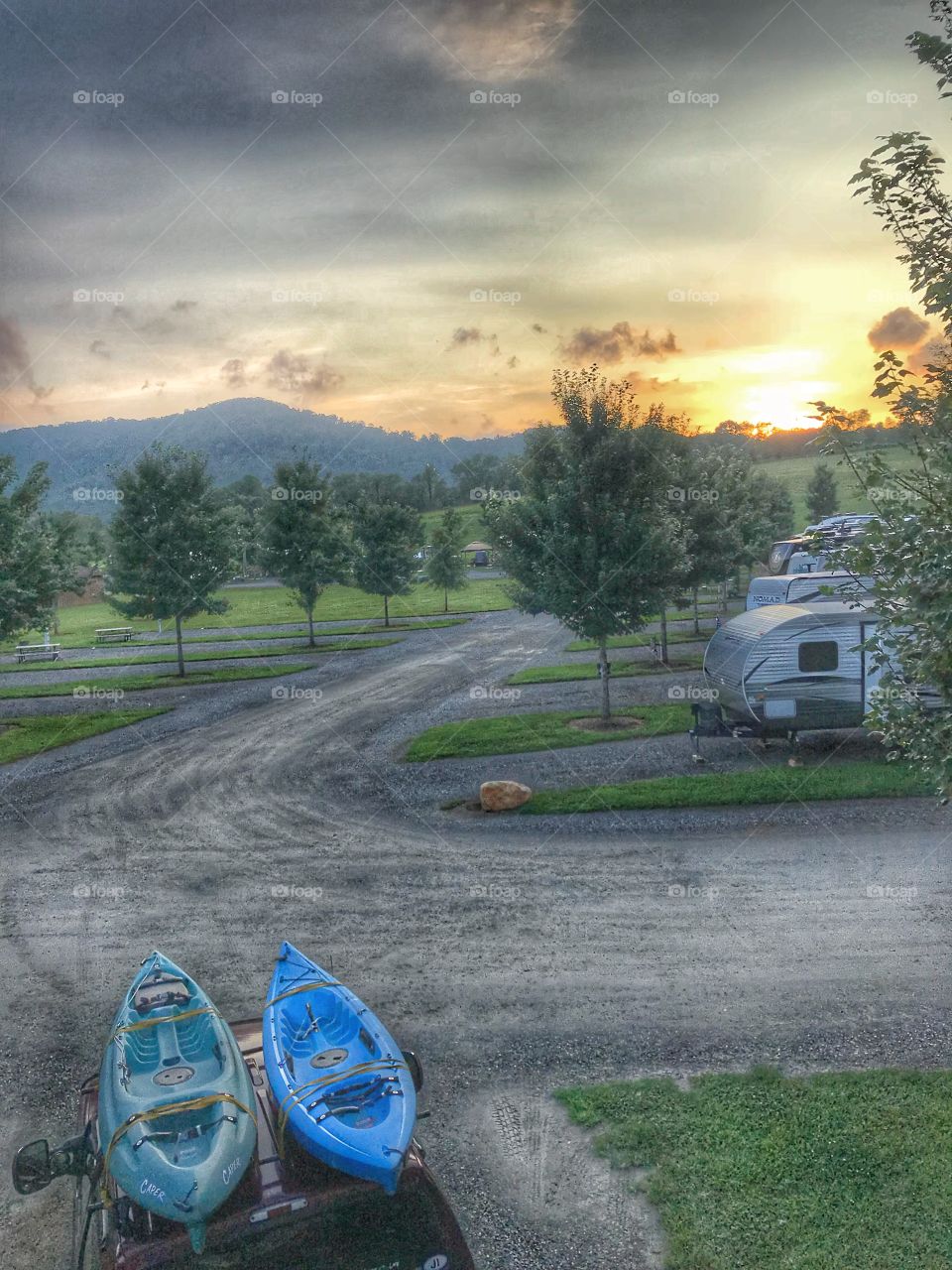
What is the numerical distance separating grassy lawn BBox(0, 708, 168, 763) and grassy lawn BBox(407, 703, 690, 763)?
1018cm

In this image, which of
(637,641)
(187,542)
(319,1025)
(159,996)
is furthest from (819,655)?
(187,542)

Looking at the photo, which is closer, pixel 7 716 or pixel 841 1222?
pixel 841 1222

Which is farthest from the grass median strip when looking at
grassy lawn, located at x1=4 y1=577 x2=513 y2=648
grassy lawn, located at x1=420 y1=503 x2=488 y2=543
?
grassy lawn, located at x1=420 y1=503 x2=488 y2=543

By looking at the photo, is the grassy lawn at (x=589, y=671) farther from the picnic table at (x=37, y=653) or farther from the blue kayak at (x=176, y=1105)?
the picnic table at (x=37, y=653)

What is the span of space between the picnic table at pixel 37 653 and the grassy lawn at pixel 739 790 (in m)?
35.2

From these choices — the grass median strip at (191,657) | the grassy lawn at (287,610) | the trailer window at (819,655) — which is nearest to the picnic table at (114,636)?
the grassy lawn at (287,610)

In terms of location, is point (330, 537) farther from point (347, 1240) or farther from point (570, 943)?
point (347, 1240)

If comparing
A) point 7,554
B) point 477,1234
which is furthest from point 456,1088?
point 7,554

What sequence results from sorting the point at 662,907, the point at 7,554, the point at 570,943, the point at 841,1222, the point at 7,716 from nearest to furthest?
the point at 841,1222
the point at 570,943
the point at 662,907
the point at 7,554
the point at 7,716

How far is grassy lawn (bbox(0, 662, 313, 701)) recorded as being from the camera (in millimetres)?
33594

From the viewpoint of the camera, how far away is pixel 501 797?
17.9 m

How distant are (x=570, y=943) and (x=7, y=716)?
24.4m

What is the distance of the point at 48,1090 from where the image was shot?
930 cm

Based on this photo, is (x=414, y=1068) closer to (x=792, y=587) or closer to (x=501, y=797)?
(x=501, y=797)
